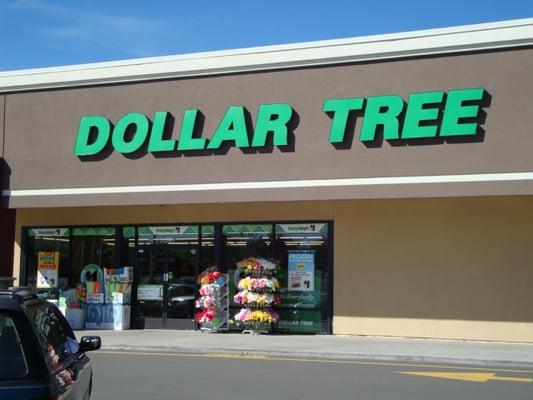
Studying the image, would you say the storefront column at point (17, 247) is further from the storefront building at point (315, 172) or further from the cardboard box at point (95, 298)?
the cardboard box at point (95, 298)

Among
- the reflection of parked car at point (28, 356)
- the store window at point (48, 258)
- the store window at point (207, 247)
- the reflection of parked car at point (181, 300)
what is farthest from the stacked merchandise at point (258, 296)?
the reflection of parked car at point (28, 356)

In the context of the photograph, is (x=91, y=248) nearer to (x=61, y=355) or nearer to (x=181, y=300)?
(x=181, y=300)

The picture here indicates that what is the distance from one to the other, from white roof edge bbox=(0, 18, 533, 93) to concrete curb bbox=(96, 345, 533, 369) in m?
6.96

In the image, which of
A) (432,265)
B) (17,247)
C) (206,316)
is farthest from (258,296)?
(17,247)

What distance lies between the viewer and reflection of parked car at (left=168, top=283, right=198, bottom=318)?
20.2 metres

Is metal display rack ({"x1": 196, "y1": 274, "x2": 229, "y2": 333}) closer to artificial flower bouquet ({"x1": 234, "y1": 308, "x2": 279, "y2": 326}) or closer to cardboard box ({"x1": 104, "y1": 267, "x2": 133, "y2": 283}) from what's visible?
artificial flower bouquet ({"x1": 234, "y1": 308, "x2": 279, "y2": 326})

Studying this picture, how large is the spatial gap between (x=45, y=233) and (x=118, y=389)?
40.6ft

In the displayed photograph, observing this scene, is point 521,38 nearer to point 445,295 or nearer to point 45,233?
point 445,295

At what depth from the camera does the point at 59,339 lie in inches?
226

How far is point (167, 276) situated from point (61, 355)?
1519 centimetres

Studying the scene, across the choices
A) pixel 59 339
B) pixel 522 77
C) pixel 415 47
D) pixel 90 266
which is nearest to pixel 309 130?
pixel 415 47

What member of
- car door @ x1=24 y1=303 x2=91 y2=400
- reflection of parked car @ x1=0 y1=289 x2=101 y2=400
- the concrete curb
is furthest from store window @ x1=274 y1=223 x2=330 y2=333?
reflection of parked car @ x1=0 y1=289 x2=101 y2=400

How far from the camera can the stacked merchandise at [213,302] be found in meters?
19.1

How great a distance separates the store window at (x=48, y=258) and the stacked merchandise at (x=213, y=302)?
4815 millimetres
